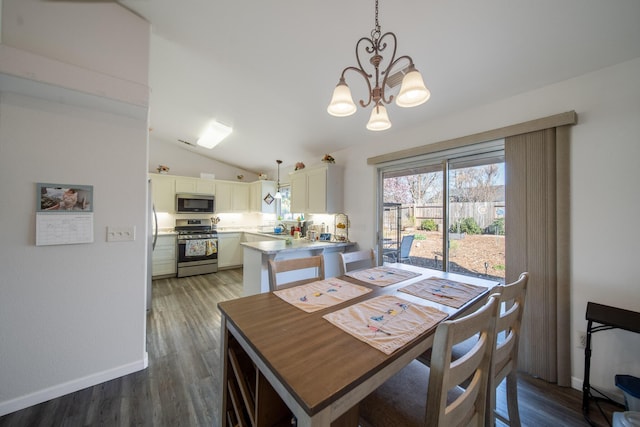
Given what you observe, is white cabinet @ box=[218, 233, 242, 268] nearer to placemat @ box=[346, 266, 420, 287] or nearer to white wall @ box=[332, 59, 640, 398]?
placemat @ box=[346, 266, 420, 287]

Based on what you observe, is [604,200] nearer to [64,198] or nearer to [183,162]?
[64,198]

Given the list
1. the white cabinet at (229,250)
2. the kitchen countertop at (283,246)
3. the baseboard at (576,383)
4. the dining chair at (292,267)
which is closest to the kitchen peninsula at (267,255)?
the kitchen countertop at (283,246)

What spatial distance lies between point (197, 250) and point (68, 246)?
3097 mm

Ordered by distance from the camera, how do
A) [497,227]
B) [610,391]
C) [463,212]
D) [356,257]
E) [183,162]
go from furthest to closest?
[183,162] → [463,212] → [497,227] → [356,257] → [610,391]

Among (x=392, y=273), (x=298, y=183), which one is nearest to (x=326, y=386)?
(x=392, y=273)

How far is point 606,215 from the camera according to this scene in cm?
164

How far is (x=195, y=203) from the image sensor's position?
503cm

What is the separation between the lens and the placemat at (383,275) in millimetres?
1699

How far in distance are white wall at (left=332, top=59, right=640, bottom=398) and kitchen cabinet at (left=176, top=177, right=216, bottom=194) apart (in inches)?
215

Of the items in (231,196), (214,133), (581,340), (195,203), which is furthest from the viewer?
(231,196)

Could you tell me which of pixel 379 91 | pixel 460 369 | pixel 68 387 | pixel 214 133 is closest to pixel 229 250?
pixel 214 133

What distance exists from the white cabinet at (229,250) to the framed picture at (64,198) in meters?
3.45

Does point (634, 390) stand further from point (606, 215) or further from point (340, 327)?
point (340, 327)

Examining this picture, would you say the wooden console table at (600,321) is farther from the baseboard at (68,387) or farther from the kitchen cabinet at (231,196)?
the kitchen cabinet at (231,196)
